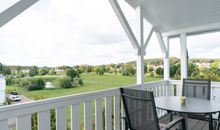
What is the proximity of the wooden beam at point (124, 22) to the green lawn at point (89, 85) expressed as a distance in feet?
2.37

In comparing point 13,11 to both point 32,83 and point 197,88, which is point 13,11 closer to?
point 32,83

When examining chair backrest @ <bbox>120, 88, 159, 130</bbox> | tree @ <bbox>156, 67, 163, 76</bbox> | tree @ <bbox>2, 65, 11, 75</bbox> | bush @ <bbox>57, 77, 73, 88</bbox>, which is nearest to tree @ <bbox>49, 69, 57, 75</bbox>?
bush @ <bbox>57, 77, 73, 88</bbox>

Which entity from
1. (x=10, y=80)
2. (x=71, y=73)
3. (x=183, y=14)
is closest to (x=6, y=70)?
(x=10, y=80)

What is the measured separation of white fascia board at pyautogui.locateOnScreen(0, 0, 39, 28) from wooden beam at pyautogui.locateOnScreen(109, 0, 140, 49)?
1661 mm

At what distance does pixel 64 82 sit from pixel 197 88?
2.42 meters

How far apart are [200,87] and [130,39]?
61.5 inches

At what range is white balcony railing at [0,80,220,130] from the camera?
1.94 meters

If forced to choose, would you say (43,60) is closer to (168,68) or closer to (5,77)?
(5,77)

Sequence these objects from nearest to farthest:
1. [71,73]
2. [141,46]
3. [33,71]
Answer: [33,71] < [71,73] < [141,46]

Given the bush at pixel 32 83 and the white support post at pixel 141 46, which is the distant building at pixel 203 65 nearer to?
the white support post at pixel 141 46

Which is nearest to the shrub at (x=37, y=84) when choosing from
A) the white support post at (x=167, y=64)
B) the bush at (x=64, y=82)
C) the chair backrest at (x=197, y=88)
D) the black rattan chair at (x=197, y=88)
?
the bush at (x=64, y=82)

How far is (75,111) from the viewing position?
2537mm

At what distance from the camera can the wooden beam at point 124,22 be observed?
132 inches

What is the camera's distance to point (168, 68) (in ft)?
16.4
